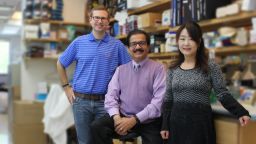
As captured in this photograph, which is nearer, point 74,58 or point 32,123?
point 74,58

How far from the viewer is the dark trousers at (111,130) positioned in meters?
2.46

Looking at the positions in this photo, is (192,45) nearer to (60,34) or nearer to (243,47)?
(243,47)

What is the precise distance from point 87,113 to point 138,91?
481mm

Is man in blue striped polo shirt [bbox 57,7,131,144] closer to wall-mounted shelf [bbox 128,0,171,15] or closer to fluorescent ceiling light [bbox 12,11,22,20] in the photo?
wall-mounted shelf [bbox 128,0,171,15]

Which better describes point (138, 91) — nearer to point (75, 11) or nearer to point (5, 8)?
point (75, 11)

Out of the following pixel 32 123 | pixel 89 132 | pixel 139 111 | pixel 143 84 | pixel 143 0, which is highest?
pixel 143 0

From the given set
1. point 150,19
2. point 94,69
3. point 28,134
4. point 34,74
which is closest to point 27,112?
point 28,134

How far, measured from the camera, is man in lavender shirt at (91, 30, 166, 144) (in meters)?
2.45

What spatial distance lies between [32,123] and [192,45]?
10.1 ft

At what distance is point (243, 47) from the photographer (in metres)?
2.62

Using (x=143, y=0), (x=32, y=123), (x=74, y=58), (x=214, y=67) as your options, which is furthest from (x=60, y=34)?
(x=214, y=67)

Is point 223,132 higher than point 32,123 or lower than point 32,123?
higher

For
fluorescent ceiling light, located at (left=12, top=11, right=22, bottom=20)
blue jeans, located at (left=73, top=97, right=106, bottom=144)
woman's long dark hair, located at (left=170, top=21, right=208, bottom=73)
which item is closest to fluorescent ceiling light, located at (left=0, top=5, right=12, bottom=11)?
fluorescent ceiling light, located at (left=12, top=11, right=22, bottom=20)

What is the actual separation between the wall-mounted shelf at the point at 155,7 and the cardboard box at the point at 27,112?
1.83m
